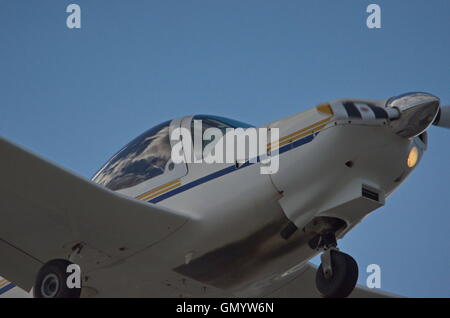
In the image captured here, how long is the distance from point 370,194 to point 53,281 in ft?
13.4

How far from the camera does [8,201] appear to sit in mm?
11109

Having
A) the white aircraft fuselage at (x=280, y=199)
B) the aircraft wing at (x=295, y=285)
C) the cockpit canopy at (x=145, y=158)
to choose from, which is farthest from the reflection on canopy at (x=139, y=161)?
the aircraft wing at (x=295, y=285)

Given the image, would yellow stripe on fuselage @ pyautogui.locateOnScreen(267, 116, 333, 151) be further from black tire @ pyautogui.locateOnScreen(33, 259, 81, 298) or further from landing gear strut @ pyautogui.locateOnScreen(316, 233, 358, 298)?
black tire @ pyautogui.locateOnScreen(33, 259, 81, 298)

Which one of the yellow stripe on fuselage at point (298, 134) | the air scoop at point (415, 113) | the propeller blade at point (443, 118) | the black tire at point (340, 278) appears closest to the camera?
the air scoop at point (415, 113)

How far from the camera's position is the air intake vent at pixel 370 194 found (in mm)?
10805

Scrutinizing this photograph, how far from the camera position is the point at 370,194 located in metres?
10.9

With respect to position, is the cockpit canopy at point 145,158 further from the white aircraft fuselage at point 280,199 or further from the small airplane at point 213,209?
the white aircraft fuselage at point 280,199

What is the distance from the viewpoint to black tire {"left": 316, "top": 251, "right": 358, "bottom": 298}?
10961 millimetres

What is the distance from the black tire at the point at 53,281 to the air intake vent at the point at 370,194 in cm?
370

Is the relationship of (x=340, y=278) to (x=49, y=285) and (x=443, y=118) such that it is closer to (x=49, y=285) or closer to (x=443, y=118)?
(x=443, y=118)

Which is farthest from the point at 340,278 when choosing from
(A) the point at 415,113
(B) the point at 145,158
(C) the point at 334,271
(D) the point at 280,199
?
(B) the point at 145,158
